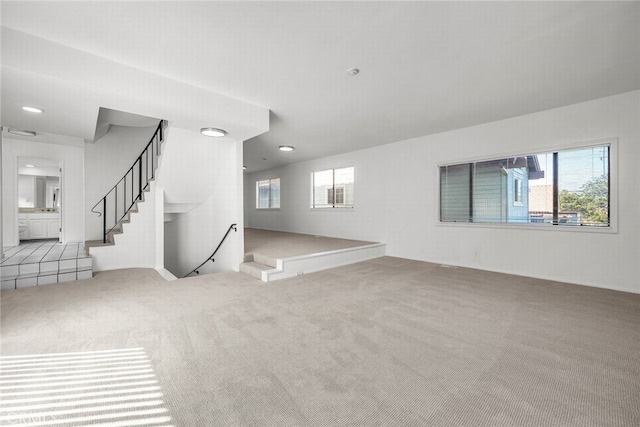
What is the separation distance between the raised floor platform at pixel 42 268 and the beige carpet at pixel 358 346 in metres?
0.26

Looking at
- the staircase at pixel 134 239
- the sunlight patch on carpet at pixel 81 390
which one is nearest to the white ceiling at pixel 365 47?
the staircase at pixel 134 239

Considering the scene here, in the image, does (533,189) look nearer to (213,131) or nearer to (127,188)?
(213,131)

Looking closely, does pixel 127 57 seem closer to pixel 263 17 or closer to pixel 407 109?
pixel 263 17

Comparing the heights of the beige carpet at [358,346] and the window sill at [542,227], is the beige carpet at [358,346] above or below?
below

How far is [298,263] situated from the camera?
4578 mm

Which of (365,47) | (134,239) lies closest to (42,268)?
(134,239)

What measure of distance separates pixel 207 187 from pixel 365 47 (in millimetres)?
4256

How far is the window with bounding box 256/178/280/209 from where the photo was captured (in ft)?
32.1

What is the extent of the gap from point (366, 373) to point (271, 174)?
8694 mm

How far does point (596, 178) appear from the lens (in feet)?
12.7

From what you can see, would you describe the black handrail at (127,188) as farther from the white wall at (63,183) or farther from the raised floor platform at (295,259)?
the raised floor platform at (295,259)

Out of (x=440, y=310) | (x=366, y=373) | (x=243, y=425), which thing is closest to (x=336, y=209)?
(x=440, y=310)

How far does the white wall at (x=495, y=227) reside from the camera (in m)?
3.60

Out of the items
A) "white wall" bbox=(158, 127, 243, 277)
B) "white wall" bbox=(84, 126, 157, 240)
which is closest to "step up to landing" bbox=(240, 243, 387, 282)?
"white wall" bbox=(158, 127, 243, 277)
